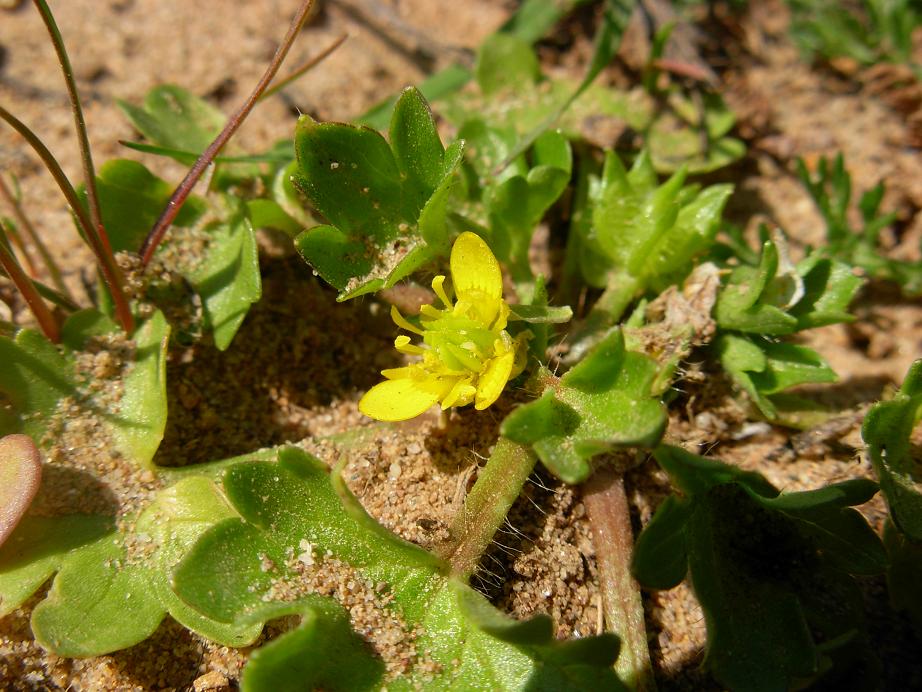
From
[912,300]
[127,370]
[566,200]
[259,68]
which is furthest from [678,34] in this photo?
[127,370]

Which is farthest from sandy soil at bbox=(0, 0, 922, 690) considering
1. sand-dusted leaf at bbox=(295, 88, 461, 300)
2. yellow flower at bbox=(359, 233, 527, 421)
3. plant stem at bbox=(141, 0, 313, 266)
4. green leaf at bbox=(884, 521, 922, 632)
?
sand-dusted leaf at bbox=(295, 88, 461, 300)

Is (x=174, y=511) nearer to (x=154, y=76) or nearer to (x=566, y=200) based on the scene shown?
(x=566, y=200)

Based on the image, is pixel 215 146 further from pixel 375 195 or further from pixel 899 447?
pixel 899 447

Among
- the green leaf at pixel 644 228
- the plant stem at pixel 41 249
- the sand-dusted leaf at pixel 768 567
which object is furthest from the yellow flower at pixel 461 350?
the plant stem at pixel 41 249

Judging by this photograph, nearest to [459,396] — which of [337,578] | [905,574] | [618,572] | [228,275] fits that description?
[337,578]

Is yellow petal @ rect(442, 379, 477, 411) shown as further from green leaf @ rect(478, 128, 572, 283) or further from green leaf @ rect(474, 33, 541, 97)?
green leaf @ rect(474, 33, 541, 97)

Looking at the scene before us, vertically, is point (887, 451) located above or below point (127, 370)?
below
